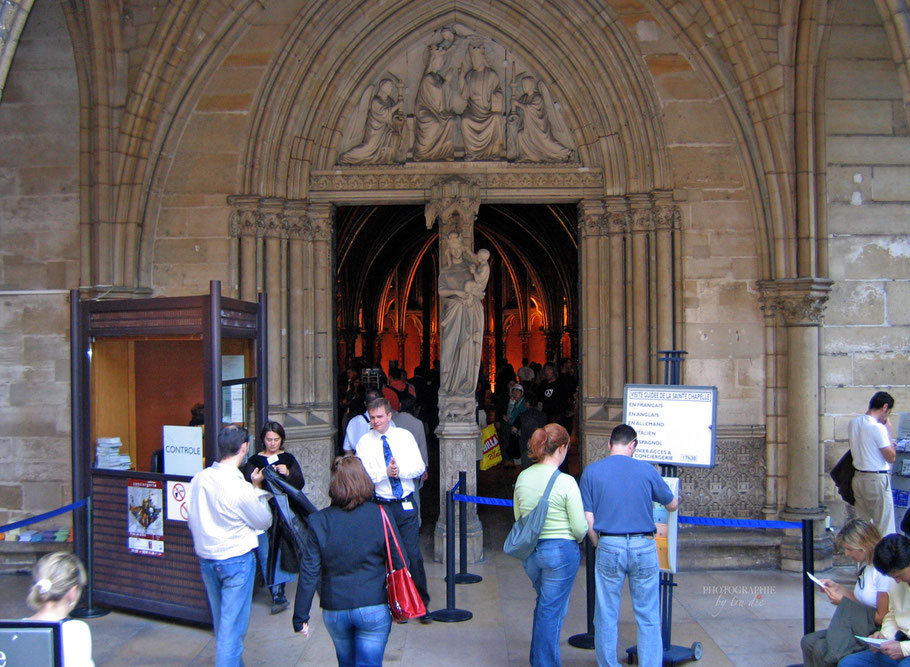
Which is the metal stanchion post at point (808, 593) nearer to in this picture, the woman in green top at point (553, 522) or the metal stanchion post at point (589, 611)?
the metal stanchion post at point (589, 611)

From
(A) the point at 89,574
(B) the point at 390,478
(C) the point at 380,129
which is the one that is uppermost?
(C) the point at 380,129

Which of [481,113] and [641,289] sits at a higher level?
[481,113]

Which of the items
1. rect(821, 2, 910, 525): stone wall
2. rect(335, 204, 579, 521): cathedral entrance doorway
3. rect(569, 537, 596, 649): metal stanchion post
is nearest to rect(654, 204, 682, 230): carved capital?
rect(821, 2, 910, 525): stone wall

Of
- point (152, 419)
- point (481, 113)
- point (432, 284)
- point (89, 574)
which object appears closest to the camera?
point (89, 574)

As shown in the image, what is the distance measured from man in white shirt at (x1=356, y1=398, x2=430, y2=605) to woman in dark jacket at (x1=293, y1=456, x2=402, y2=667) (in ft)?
7.24

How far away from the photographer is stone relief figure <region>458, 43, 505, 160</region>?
925 cm

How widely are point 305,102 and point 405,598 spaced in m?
6.30

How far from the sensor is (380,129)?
9.29 meters

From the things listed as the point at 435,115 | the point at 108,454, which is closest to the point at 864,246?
the point at 435,115

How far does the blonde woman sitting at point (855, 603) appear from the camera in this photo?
446 centimetres

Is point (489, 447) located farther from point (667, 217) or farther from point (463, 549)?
point (667, 217)

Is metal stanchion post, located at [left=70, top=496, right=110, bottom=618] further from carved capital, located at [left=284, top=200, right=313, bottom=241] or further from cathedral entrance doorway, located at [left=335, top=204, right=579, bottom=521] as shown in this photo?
cathedral entrance doorway, located at [left=335, top=204, right=579, bottom=521]

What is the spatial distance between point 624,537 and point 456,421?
13.2 ft

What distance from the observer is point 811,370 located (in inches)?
331
